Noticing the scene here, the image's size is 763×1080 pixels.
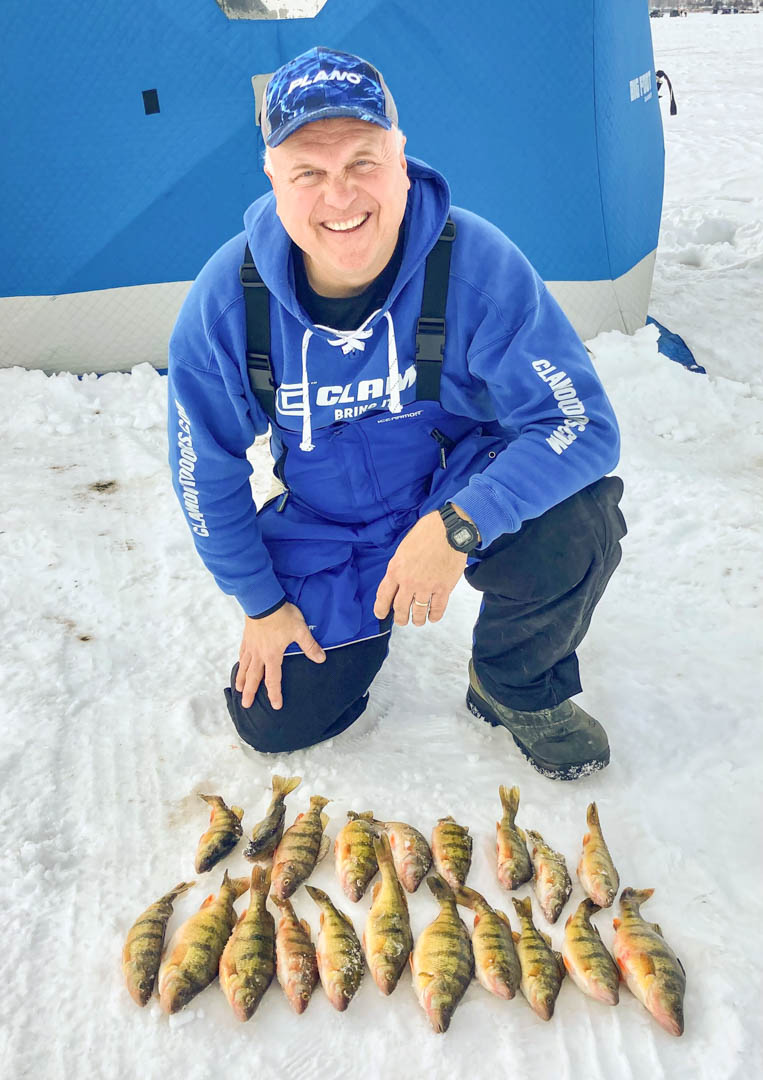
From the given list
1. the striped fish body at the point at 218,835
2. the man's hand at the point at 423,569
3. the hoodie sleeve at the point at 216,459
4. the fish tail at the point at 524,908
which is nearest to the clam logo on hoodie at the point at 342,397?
the hoodie sleeve at the point at 216,459

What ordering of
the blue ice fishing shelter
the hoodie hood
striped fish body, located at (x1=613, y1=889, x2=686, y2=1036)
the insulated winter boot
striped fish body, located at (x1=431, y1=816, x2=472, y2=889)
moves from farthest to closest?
the blue ice fishing shelter
the insulated winter boot
striped fish body, located at (x1=431, y1=816, x2=472, y2=889)
the hoodie hood
striped fish body, located at (x1=613, y1=889, x2=686, y2=1036)

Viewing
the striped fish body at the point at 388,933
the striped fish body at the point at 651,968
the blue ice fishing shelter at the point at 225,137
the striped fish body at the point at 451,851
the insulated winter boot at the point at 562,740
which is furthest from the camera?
the blue ice fishing shelter at the point at 225,137

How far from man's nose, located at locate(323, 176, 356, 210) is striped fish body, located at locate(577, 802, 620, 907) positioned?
62.6 inches

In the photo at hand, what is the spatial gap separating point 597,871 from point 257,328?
1.51 meters

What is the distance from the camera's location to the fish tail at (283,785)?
7.90 ft

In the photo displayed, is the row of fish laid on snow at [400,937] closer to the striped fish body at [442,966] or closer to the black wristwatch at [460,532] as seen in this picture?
the striped fish body at [442,966]

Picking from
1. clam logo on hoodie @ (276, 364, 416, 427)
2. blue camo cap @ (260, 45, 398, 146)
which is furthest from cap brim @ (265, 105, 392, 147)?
clam logo on hoodie @ (276, 364, 416, 427)

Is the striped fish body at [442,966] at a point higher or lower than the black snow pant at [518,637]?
lower

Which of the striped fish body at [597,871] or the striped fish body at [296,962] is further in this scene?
the striped fish body at [597,871]

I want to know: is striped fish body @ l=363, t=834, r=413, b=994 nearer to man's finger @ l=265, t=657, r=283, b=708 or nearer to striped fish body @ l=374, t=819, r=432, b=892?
striped fish body @ l=374, t=819, r=432, b=892

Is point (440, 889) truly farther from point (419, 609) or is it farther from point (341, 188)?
point (341, 188)

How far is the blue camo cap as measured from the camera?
1.88 metres

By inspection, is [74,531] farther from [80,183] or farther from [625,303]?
[625,303]

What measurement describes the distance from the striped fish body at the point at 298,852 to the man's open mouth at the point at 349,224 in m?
1.41
